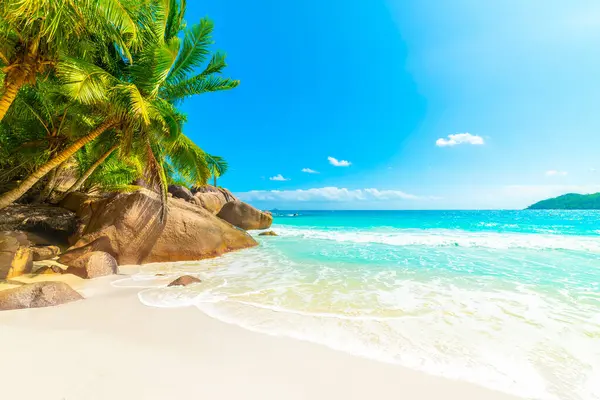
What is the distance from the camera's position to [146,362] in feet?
7.93

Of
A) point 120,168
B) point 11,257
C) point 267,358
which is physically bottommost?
point 267,358

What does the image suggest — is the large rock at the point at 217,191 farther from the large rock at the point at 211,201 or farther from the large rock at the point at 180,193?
the large rock at the point at 180,193

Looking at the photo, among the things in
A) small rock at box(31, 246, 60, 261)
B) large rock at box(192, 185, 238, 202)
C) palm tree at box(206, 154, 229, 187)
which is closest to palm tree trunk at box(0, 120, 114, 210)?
small rock at box(31, 246, 60, 261)

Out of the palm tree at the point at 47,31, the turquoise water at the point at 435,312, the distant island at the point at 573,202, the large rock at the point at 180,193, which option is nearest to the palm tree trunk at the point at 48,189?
the palm tree at the point at 47,31

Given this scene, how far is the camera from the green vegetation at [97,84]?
17.0ft

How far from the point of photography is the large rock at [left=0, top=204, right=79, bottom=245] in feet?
27.1

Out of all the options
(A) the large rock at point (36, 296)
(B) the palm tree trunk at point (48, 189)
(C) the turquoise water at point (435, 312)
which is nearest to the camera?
(C) the turquoise water at point (435, 312)

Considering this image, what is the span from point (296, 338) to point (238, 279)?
2995mm

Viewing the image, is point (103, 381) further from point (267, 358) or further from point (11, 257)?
point (11, 257)

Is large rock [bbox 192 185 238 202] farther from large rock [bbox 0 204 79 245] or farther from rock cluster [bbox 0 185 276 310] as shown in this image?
large rock [bbox 0 204 79 245]

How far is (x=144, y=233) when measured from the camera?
24.7ft

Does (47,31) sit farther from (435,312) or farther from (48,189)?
(48,189)

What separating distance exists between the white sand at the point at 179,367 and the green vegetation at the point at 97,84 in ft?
15.3

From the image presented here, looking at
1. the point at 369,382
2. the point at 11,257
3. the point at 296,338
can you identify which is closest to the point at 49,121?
the point at 11,257
